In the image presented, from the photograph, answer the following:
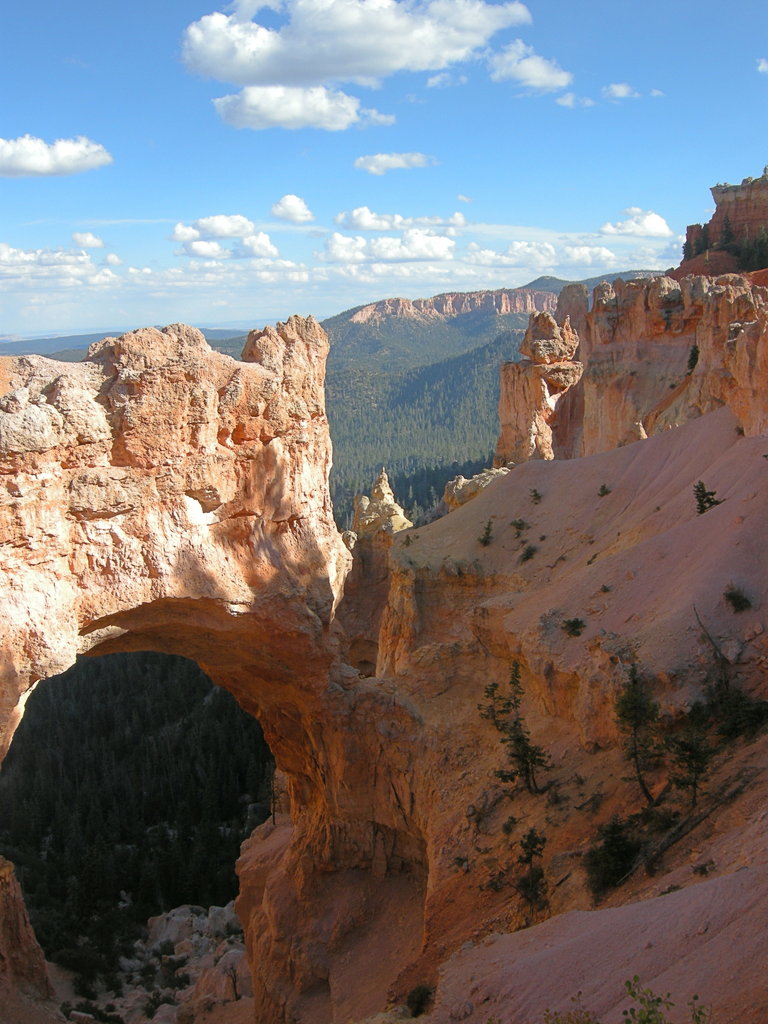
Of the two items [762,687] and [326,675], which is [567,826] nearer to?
[762,687]

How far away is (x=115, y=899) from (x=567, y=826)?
71.0ft

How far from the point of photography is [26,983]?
39.6 feet

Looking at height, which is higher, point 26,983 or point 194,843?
point 26,983

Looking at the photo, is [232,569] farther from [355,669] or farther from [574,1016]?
[574,1016]


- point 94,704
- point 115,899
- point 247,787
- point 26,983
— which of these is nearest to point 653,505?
point 26,983

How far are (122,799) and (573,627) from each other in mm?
28232

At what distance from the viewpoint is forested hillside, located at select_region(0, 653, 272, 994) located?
83.1 ft

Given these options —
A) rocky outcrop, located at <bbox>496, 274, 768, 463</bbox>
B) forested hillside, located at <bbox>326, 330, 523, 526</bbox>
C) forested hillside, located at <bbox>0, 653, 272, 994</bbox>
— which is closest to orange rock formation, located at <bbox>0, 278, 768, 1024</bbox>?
forested hillside, located at <bbox>0, 653, 272, 994</bbox>

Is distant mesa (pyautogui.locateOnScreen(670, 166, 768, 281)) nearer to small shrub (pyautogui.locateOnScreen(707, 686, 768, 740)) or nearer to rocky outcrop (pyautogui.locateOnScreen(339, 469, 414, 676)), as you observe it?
rocky outcrop (pyautogui.locateOnScreen(339, 469, 414, 676))

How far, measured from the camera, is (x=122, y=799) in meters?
35.0

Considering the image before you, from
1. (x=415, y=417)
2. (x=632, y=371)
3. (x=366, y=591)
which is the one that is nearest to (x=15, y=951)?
(x=366, y=591)

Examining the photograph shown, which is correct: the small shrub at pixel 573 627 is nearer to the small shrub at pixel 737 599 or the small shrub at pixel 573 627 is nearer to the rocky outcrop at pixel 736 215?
the small shrub at pixel 737 599

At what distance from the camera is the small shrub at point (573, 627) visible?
13.0m

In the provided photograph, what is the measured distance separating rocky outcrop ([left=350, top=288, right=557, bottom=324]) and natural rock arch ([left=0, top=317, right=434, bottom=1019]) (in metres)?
175
